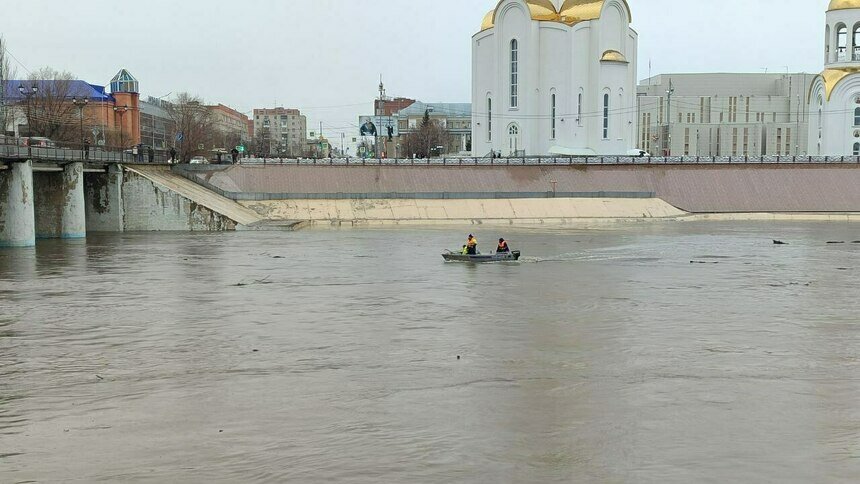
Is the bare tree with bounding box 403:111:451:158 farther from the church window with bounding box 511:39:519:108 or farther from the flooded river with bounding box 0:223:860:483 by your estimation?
the flooded river with bounding box 0:223:860:483

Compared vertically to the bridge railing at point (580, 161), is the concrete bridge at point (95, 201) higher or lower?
lower

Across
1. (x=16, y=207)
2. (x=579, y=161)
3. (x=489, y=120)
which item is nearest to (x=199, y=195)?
(x=16, y=207)

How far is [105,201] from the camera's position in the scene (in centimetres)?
5722

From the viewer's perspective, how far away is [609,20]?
85500mm

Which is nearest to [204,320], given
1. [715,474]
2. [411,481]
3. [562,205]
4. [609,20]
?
[411,481]

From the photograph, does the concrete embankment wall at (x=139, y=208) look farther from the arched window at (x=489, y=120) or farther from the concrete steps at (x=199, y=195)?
the arched window at (x=489, y=120)

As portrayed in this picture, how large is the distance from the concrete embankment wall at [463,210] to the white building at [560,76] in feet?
51.7

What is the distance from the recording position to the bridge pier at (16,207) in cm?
4641

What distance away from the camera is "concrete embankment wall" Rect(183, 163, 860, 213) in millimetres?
69500

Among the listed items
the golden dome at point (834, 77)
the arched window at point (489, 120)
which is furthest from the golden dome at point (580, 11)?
the golden dome at point (834, 77)

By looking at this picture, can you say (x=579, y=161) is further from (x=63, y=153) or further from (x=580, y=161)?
(x=63, y=153)

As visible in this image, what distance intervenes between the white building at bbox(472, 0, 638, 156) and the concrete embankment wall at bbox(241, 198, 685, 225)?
15.8m

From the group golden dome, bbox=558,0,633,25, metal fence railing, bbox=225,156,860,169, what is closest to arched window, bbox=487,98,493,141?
golden dome, bbox=558,0,633,25

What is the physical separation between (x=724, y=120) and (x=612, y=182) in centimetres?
9663
